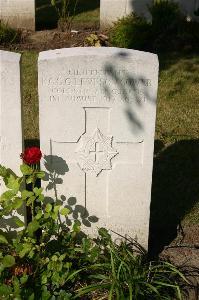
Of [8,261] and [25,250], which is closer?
[8,261]

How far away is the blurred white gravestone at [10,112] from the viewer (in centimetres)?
349

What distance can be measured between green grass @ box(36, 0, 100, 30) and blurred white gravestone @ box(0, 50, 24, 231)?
614 cm

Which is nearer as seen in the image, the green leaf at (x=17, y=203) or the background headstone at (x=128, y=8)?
the green leaf at (x=17, y=203)

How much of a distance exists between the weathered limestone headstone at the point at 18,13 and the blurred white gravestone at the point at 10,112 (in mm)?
5848

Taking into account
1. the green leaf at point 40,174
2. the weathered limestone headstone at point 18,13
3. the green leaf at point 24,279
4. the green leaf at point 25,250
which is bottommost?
the green leaf at point 24,279

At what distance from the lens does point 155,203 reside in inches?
193

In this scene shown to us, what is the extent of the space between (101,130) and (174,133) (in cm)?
252

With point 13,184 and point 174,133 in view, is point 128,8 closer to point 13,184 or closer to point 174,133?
point 174,133

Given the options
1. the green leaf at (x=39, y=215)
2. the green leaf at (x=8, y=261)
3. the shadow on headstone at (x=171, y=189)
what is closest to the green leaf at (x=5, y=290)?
the green leaf at (x=8, y=261)

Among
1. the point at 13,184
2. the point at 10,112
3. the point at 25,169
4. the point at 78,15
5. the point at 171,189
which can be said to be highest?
the point at 78,15

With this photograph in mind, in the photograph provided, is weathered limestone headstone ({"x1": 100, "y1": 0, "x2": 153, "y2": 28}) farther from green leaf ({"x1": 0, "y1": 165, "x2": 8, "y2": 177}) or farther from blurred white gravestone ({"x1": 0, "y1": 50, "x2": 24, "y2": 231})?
green leaf ({"x1": 0, "y1": 165, "x2": 8, "y2": 177})

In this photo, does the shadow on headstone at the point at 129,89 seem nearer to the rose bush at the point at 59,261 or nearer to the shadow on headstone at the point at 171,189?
the rose bush at the point at 59,261

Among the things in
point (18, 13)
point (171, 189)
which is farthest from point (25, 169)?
point (18, 13)

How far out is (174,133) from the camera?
6090 mm
